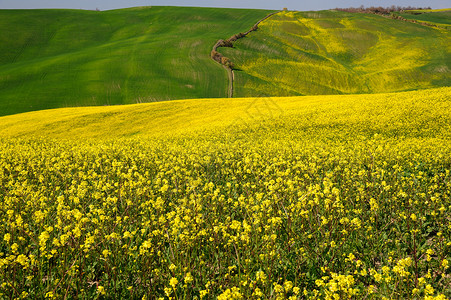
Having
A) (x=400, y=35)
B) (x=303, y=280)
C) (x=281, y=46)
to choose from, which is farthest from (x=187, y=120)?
(x=400, y=35)

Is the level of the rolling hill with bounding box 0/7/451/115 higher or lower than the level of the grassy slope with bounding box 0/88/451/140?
higher

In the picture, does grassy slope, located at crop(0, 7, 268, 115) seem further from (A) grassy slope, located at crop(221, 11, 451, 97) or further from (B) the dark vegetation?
(A) grassy slope, located at crop(221, 11, 451, 97)

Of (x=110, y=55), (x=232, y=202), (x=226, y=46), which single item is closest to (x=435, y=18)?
(x=226, y=46)

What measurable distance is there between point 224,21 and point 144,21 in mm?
33092

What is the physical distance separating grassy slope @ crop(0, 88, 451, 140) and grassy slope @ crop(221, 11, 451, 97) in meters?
31.9

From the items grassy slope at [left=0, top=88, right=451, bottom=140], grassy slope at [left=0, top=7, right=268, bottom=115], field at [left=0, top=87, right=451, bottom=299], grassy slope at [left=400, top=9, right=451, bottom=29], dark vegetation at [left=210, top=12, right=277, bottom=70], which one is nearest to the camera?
field at [left=0, top=87, right=451, bottom=299]

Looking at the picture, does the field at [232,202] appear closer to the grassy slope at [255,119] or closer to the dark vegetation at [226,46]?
the grassy slope at [255,119]

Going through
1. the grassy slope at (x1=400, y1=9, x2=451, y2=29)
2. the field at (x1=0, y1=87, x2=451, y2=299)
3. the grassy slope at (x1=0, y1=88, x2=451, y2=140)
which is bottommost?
the field at (x1=0, y1=87, x2=451, y2=299)

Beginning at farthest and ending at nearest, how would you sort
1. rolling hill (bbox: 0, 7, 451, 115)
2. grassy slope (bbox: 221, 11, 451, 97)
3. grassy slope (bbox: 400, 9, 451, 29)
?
1. grassy slope (bbox: 400, 9, 451, 29)
2. grassy slope (bbox: 221, 11, 451, 97)
3. rolling hill (bbox: 0, 7, 451, 115)

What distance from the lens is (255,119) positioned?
2670 cm

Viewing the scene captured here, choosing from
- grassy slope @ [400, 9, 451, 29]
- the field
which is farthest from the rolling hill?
the field

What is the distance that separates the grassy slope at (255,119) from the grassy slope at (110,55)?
24.4 metres

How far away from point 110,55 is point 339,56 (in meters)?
72.0

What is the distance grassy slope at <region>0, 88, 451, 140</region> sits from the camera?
66.8 feet
